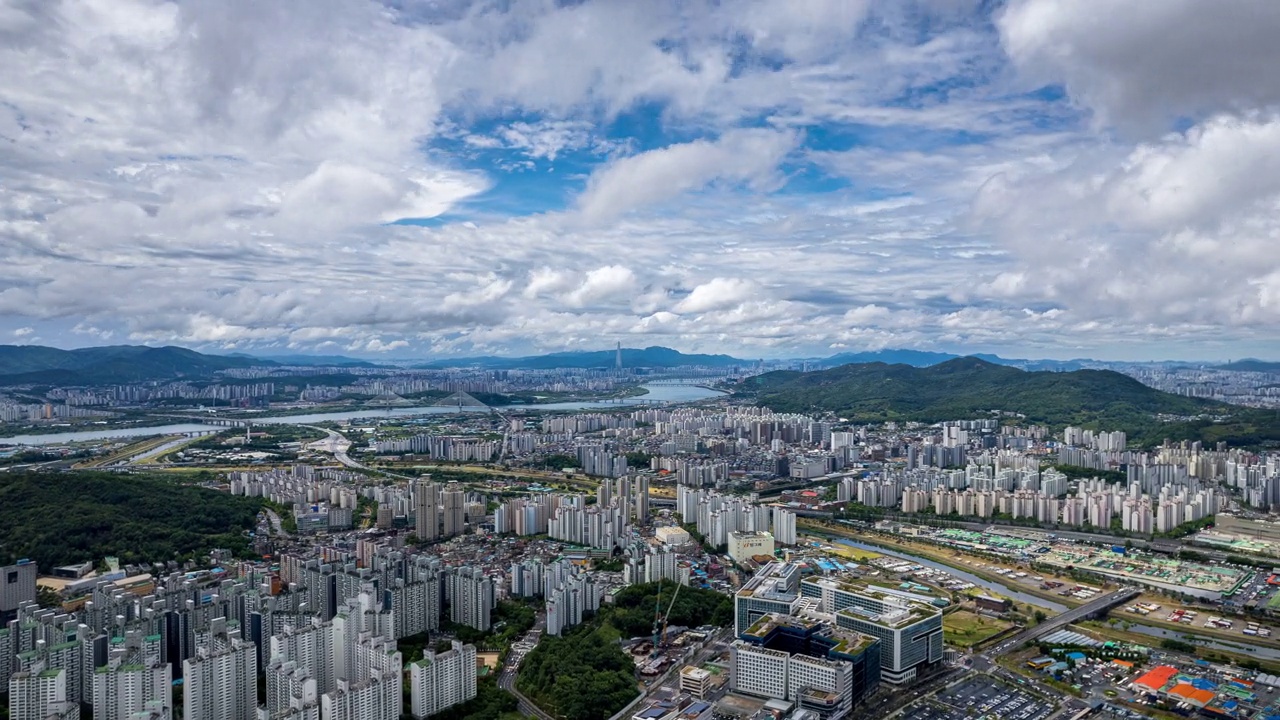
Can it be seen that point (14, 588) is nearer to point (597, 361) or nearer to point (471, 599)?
point (471, 599)

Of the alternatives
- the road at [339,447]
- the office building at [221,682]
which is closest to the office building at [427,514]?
the road at [339,447]

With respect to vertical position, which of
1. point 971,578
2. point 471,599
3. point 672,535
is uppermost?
point 471,599

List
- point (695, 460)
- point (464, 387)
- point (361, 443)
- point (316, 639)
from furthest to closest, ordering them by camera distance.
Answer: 1. point (464, 387)
2. point (361, 443)
3. point (695, 460)
4. point (316, 639)

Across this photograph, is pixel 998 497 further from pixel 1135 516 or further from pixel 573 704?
pixel 573 704

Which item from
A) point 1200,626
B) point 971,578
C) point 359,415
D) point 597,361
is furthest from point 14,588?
point 597,361

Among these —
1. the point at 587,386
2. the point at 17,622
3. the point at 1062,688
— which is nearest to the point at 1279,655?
the point at 1062,688

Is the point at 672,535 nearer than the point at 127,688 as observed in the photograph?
No
